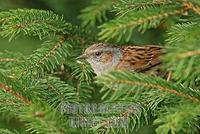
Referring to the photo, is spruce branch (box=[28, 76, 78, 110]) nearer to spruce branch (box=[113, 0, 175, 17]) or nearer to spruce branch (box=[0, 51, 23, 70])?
spruce branch (box=[0, 51, 23, 70])

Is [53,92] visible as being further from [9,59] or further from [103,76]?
[103,76]

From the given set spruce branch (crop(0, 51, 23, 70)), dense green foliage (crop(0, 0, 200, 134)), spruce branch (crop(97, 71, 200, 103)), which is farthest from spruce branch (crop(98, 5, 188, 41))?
spruce branch (crop(0, 51, 23, 70))

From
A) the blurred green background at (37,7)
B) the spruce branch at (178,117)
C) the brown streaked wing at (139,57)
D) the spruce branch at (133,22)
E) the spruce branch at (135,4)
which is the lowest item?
the spruce branch at (178,117)

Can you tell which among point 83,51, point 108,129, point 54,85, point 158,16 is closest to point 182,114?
point 158,16

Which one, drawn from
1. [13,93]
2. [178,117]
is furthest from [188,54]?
[13,93]

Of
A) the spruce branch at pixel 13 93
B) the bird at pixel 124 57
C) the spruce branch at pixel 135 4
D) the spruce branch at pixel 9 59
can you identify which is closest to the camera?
the spruce branch at pixel 13 93

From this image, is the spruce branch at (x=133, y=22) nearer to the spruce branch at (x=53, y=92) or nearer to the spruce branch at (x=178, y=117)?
the spruce branch at (x=178, y=117)

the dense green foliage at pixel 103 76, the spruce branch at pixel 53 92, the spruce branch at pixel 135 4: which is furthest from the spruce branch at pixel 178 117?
the spruce branch at pixel 53 92
